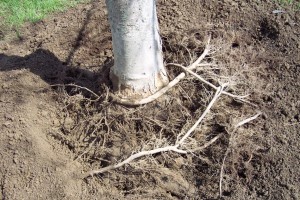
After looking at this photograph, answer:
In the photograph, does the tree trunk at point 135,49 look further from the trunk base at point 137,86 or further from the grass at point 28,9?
the grass at point 28,9

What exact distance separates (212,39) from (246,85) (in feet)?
1.45

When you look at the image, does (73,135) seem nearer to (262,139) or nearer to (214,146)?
(214,146)

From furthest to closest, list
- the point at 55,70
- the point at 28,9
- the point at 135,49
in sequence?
the point at 28,9 < the point at 55,70 < the point at 135,49

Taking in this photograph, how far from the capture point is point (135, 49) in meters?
2.39

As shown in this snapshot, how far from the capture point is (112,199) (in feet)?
7.72

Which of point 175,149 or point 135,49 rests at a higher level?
point 135,49

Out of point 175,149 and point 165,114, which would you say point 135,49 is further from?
point 175,149

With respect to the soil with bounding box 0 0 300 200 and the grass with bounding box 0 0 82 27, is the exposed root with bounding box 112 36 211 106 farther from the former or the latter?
the grass with bounding box 0 0 82 27

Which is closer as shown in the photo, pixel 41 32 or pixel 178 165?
pixel 178 165

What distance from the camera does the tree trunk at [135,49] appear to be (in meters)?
2.24

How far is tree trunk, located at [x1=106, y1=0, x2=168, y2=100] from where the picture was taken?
2.24 m

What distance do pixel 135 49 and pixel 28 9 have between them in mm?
1461

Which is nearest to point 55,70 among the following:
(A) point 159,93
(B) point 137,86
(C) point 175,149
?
(B) point 137,86

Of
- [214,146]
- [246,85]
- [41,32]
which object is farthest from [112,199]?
[41,32]
